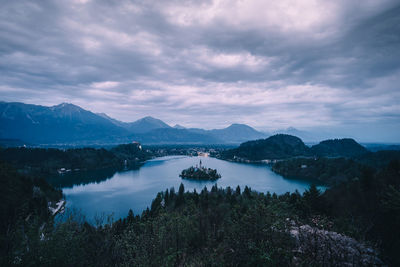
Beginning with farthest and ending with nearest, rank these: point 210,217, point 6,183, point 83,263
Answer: point 6,183 < point 210,217 < point 83,263

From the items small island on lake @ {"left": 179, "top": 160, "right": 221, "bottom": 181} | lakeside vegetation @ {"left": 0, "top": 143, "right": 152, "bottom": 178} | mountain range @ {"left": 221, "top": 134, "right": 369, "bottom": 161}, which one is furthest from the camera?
mountain range @ {"left": 221, "top": 134, "right": 369, "bottom": 161}

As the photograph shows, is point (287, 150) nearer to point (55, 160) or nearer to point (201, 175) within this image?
point (201, 175)

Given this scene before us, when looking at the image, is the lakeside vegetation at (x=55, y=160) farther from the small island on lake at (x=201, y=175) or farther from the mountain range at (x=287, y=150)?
the mountain range at (x=287, y=150)

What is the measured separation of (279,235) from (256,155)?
132919 mm

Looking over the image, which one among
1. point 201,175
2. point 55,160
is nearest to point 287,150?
point 201,175

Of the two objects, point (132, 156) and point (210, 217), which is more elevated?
point (210, 217)

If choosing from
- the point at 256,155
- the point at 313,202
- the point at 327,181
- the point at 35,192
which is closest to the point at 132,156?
the point at 256,155

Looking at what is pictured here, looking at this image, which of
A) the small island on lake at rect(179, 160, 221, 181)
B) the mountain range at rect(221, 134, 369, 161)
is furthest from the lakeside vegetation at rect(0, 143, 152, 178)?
the mountain range at rect(221, 134, 369, 161)

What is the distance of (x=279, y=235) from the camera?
15.2ft

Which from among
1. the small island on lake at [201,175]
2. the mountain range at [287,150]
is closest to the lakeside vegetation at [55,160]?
the small island on lake at [201,175]

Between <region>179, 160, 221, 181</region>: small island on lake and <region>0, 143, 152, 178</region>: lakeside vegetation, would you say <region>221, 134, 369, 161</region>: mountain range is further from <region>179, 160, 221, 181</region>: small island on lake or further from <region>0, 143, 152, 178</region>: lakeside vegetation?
<region>0, 143, 152, 178</region>: lakeside vegetation

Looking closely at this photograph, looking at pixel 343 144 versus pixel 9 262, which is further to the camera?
pixel 343 144

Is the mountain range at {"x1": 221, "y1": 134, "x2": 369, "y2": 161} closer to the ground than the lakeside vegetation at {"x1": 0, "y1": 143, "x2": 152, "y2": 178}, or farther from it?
farther from it

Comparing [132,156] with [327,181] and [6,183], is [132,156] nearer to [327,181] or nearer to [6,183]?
[6,183]
